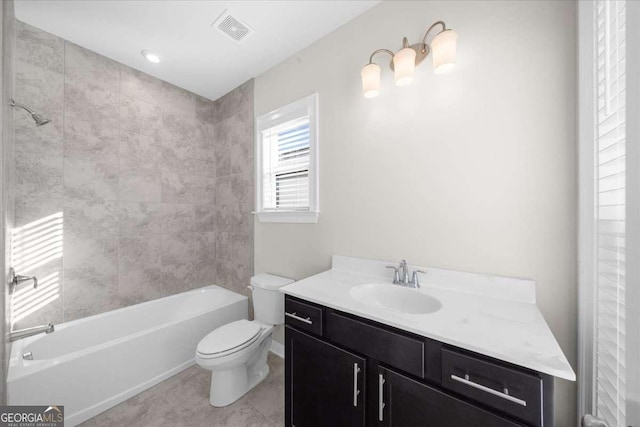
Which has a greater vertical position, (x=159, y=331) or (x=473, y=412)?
(x=473, y=412)

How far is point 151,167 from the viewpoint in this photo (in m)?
2.24

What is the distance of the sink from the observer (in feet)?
3.86

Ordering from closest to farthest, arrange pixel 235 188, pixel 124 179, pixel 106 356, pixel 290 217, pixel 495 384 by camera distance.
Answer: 1. pixel 495 384
2. pixel 106 356
3. pixel 290 217
4. pixel 124 179
5. pixel 235 188

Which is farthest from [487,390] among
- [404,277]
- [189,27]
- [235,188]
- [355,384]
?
[189,27]

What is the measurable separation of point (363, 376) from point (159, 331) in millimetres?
1647

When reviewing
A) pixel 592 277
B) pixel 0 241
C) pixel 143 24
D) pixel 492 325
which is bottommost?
→ pixel 492 325

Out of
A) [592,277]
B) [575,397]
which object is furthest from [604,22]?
[575,397]

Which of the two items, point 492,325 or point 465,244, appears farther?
point 465,244

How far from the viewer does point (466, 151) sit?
1.20 metres

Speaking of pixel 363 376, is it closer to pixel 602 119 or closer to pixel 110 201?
pixel 602 119

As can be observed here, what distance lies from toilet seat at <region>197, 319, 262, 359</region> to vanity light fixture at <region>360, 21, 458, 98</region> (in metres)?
1.82

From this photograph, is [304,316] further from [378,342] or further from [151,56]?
[151,56]

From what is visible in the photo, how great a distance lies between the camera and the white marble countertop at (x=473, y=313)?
0.69 metres

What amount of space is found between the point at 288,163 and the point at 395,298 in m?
1.38
